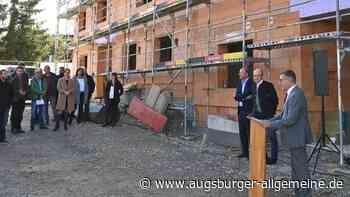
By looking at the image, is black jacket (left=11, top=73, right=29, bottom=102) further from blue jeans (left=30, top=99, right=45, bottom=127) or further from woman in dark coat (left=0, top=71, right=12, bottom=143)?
blue jeans (left=30, top=99, right=45, bottom=127)

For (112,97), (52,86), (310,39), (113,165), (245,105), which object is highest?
(310,39)

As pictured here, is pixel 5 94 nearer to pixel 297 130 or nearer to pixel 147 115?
pixel 147 115

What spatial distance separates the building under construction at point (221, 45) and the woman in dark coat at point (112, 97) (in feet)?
5.78

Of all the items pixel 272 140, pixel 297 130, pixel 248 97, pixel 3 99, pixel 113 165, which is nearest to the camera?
pixel 297 130

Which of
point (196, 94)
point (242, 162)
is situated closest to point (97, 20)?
point (196, 94)

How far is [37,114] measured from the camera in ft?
39.7

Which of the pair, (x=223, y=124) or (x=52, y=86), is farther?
(x=52, y=86)

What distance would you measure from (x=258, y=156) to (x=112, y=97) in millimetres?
8218

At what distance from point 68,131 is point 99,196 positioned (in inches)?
249

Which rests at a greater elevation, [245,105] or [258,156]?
[245,105]

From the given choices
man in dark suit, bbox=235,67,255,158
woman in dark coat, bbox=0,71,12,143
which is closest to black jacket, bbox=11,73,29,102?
woman in dark coat, bbox=0,71,12,143

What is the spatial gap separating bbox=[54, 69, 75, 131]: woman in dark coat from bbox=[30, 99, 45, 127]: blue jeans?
438mm

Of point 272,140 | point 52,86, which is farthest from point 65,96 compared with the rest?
point 272,140

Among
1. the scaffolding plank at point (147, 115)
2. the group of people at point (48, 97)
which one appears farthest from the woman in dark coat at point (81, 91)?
the scaffolding plank at point (147, 115)
